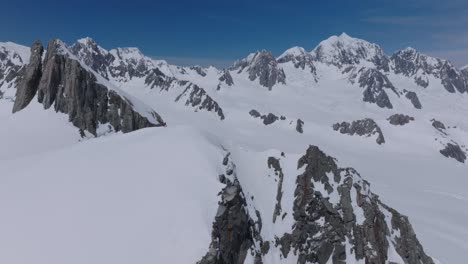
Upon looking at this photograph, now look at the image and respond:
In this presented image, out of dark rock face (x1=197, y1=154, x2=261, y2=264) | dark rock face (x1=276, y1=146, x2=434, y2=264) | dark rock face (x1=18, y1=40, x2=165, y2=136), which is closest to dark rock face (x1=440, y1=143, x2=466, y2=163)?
dark rock face (x1=276, y1=146, x2=434, y2=264)

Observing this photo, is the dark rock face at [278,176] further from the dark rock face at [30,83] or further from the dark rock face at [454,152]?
the dark rock face at [454,152]

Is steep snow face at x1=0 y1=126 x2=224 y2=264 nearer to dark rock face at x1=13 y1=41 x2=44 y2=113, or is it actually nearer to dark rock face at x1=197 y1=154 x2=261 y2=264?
dark rock face at x1=197 y1=154 x2=261 y2=264

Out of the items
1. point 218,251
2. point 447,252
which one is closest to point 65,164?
point 218,251

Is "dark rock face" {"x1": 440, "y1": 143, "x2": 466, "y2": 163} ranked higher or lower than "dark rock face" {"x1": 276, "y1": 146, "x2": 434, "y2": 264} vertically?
higher

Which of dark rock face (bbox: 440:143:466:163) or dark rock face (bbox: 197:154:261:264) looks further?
dark rock face (bbox: 440:143:466:163)

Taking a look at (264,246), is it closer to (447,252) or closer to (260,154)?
(260,154)

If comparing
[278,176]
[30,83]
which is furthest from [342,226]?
[30,83]

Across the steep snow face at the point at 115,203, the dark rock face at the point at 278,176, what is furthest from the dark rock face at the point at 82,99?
the dark rock face at the point at 278,176
